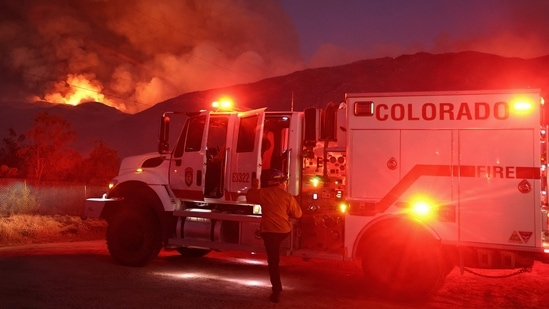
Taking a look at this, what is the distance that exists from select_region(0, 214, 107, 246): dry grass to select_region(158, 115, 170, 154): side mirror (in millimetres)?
7821

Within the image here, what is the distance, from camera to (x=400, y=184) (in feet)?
26.0

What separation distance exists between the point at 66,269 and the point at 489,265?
7002 millimetres

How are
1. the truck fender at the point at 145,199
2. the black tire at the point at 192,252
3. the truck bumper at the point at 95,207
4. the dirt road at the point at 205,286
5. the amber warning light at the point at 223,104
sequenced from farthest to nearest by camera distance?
the black tire at the point at 192,252
the truck bumper at the point at 95,207
the amber warning light at the point at 223,104
the truck fender at the point at 145,199
the dirt road at the point at 205,286

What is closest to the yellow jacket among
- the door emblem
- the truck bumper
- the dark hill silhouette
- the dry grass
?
the door emblem

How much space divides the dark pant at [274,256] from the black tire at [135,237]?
3352 millimetres

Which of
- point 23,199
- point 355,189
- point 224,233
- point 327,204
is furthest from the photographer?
point 23,199

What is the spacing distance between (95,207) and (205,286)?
3618 millimetres

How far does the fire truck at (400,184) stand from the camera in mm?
7430

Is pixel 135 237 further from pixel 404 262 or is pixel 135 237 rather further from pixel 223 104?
pixel 404 262

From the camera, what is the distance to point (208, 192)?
1002 cm

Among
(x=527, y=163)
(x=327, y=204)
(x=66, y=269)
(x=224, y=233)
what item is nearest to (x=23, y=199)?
(x=66, y=269)

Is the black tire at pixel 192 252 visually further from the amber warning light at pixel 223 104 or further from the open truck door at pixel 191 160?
the amber warning light at pixel 223 104

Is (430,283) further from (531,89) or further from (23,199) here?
(23,199)

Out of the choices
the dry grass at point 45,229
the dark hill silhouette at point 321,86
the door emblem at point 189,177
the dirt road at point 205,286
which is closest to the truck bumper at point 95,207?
the dirt road at point 205,286
